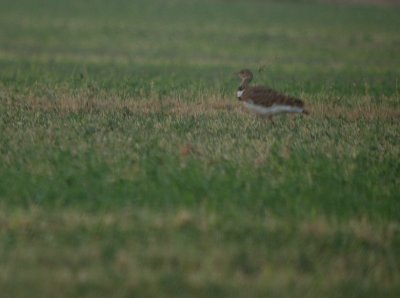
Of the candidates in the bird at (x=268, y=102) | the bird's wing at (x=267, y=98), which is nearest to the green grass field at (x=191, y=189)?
the bird at (x=268, y=102)

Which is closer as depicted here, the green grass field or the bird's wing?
the green grass field

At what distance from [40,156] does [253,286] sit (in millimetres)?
4521

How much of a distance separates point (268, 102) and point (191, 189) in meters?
4.04

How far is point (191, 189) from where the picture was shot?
995cm

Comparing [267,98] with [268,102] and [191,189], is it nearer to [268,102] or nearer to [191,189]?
[268,102]

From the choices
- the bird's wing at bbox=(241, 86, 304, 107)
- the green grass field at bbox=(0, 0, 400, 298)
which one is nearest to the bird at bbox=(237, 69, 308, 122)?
the bird's wing at bbox=(241, 86, 304, 107)

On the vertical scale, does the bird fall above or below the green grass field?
above

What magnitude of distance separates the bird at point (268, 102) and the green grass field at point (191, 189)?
255mm

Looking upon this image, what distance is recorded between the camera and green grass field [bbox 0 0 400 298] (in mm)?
7570

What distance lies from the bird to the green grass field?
25cm

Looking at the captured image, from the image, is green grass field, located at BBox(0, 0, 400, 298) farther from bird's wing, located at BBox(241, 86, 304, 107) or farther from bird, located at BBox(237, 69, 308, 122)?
bird's wing, located at BBox(241, 86, 304, 107)

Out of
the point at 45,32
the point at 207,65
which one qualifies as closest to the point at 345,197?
the point at 207,65

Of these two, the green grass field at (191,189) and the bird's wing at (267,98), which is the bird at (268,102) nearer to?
the bird's wing at (267,98)

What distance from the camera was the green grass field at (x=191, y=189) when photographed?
7.57m
